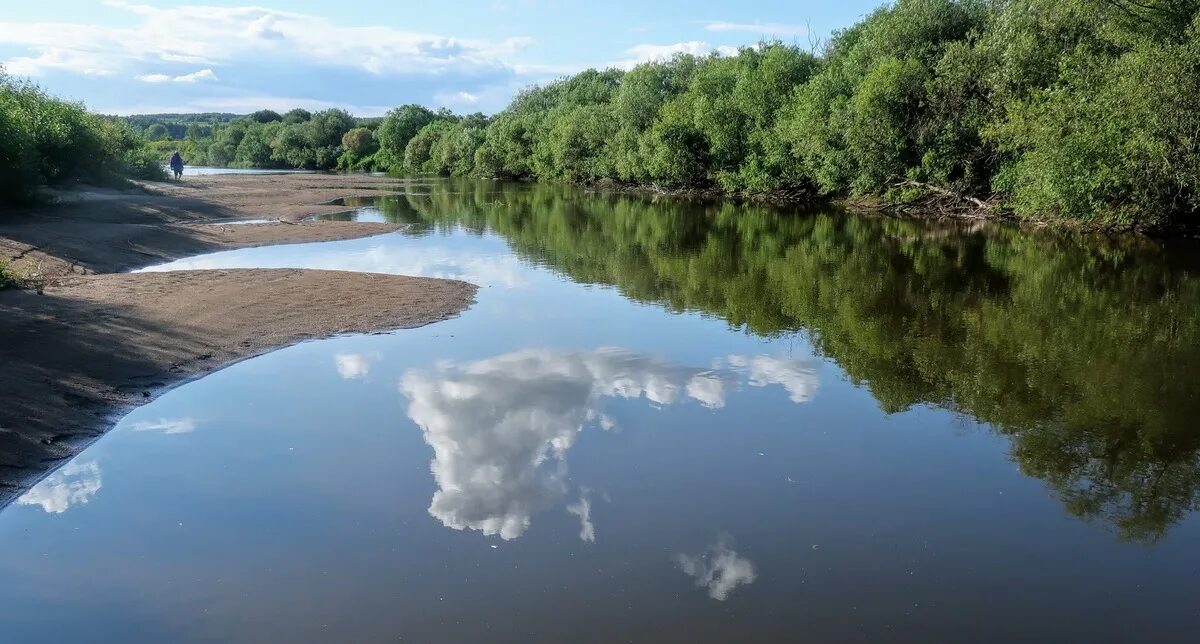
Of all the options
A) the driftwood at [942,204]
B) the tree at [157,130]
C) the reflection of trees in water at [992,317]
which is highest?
the tree at [157,130]

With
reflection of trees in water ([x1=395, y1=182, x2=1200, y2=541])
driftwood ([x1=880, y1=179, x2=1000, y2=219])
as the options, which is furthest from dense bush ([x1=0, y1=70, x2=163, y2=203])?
driftwood ([x1=880, y1=179, x2=1000, y2=219])

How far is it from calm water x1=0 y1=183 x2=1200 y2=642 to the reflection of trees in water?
0.26 ft

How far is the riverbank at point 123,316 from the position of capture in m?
9.95

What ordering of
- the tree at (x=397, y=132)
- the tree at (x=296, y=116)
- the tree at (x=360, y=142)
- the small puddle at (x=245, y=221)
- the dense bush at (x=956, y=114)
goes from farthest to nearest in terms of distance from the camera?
1. the tree at (x=296, y=116)
2. the tree at (x=360, y=142)
3. the tree at (x=397, y=132)
4. the small puddle at (x=245, y=221)
5. the dense bush at (x=956, y=114)

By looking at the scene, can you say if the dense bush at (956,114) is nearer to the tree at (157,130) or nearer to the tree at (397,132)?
the tree at (397,132)

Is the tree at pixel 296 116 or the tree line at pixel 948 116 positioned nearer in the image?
the tree line at pixel 948 116

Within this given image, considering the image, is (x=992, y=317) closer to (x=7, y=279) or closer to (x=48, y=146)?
(x=7, y=279)

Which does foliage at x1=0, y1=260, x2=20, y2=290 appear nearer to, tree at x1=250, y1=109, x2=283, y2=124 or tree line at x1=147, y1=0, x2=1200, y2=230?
tree line at x1=147, y1=0, x2=1200, y2=230

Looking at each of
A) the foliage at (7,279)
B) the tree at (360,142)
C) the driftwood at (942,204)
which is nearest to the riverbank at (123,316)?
the foliage at (7,279)

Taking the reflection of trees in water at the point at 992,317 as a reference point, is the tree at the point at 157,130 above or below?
above

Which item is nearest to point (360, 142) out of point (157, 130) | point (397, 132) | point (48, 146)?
point (397, 132)

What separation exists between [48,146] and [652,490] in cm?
3791

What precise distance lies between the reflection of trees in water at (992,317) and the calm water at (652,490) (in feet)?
0.26

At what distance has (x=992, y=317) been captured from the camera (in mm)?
17062
